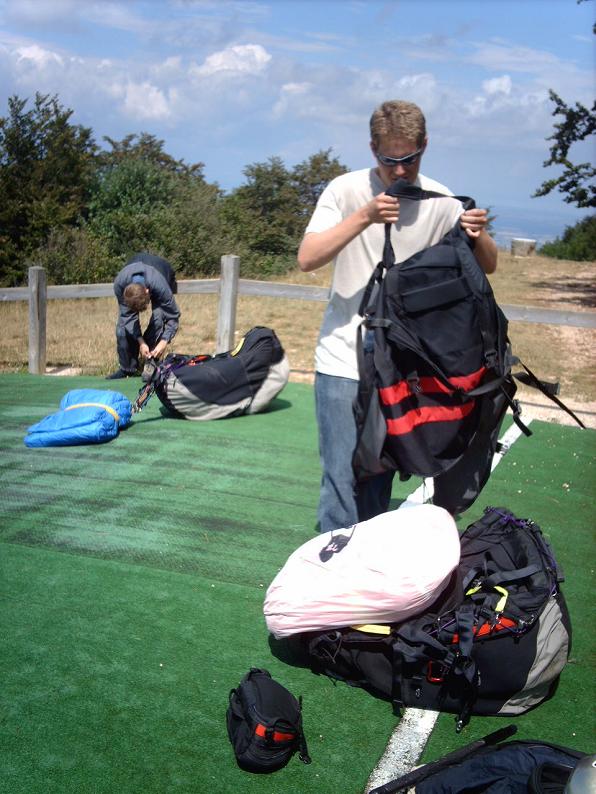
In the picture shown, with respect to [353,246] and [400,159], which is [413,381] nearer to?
[353,246]

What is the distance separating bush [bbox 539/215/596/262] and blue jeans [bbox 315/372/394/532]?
28692 mm

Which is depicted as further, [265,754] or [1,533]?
[1,533]

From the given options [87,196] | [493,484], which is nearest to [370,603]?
[493,484]

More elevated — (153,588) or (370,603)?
(370,603)

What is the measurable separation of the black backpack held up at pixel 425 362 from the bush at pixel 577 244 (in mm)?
28850

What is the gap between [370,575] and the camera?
10.5 feet

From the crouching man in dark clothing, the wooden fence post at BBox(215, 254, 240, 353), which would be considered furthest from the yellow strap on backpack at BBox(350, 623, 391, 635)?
the wooden fence post at BBox(215, 254, 240, 353)

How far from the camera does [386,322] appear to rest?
3.29 metres

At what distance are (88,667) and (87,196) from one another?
20.3 m

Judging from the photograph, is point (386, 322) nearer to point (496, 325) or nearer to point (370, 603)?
point (496, 325)

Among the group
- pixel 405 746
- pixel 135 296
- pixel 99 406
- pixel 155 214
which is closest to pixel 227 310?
pixel 135 296

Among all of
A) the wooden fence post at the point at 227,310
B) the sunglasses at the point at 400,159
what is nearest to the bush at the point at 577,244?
the wooden fence post at the point at 227,310

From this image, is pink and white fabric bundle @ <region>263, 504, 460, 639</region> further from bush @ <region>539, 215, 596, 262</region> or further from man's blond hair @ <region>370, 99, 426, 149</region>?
bush @ <region>539, 215, 596, 262</region>

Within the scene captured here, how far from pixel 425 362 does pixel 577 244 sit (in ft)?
101
